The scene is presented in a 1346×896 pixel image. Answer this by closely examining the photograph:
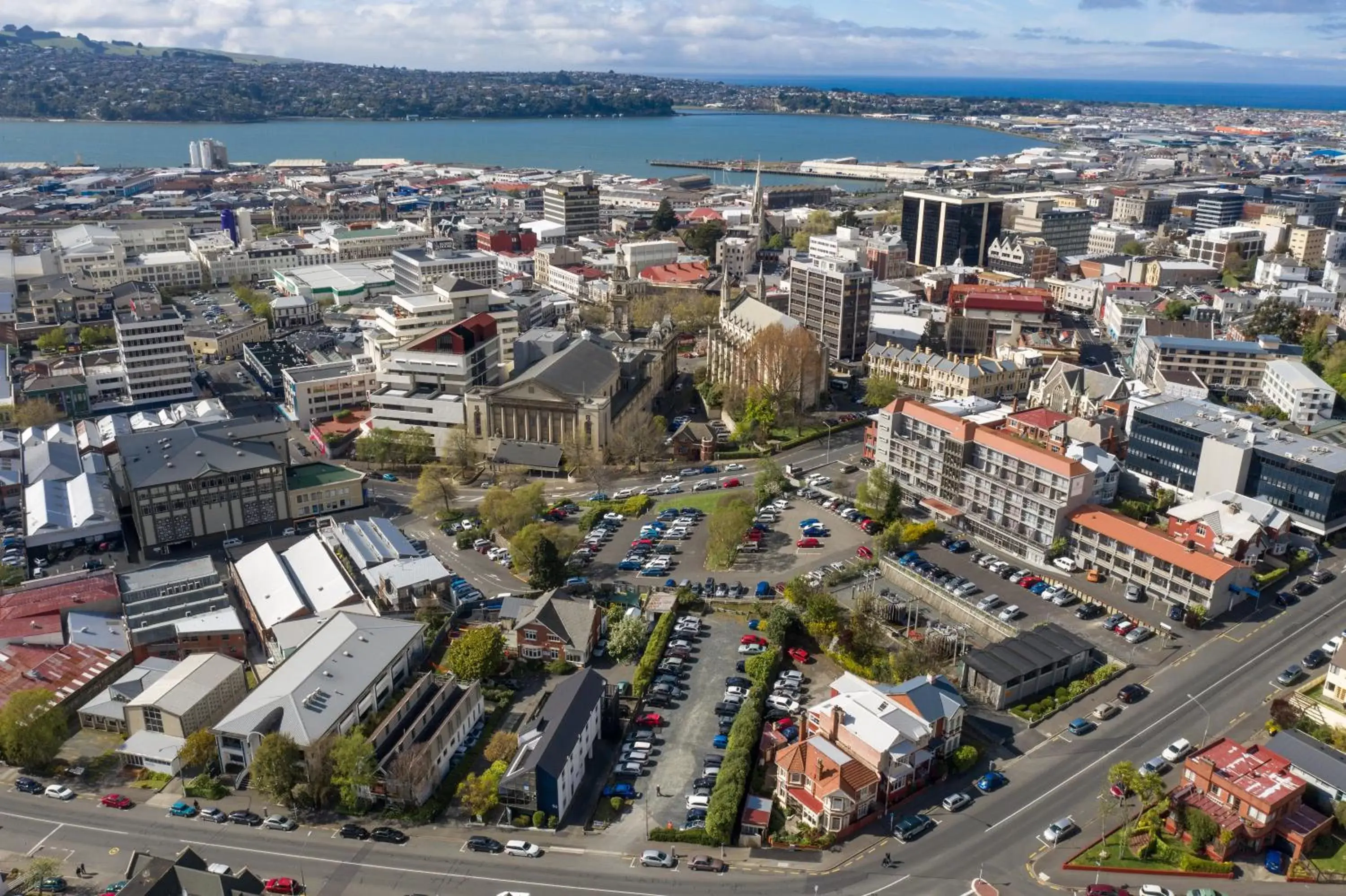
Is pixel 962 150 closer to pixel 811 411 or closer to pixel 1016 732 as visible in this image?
pixel 811 411

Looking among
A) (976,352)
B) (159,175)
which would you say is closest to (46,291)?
(976,352)

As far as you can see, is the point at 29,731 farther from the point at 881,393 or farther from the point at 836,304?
the point at 836,304

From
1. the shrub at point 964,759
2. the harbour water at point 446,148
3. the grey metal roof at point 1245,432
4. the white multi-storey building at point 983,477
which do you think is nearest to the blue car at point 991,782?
the shrub at point 964,759

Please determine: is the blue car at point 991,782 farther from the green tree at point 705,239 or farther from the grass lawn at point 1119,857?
the green tree at point 705,239

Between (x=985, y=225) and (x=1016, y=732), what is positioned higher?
(x=985, y=225)

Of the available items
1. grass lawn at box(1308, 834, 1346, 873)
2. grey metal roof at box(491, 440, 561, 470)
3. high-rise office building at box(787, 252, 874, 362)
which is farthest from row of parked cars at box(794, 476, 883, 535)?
grass lawn at box(1308, 834, 1346, 873)

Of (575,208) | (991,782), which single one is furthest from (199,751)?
(575,208)
